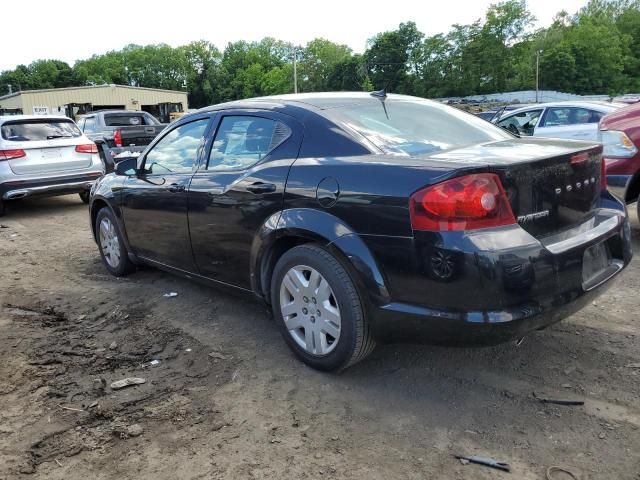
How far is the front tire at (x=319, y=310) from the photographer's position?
9.45 ft

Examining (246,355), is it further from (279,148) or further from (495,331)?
(495,331)

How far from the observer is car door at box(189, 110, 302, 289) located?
131 inches

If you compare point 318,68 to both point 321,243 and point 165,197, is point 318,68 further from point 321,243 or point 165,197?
point 321,243

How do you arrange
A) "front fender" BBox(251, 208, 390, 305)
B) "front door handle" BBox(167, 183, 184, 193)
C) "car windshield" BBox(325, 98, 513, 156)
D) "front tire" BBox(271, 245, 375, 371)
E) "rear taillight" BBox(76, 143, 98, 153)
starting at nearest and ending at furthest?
"front fender" BBox(251, 208, 390, 305)
"front tire" BBox(271, 245, 375, 371)
"car windshield" BBox(325, 98, 513, 156)
"front door handle" BBox(167, 183, 184, 193)
"rear taillight" BBox(76, 143, 98, 153)

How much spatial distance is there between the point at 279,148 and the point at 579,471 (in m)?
2.33

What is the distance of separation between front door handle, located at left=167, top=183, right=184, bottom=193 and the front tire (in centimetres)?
121

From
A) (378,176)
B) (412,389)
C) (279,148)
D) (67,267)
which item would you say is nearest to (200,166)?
(279,148)

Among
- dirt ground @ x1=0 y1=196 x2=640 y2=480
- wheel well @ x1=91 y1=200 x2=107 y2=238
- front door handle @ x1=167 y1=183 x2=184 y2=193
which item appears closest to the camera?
dirt ground @ x1=0 y1=196 x2=640 y2=480

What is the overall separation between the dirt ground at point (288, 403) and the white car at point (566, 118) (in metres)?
6.50

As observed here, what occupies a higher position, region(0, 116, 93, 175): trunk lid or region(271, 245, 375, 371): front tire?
region(0, 116, 93, 175): trunk lid

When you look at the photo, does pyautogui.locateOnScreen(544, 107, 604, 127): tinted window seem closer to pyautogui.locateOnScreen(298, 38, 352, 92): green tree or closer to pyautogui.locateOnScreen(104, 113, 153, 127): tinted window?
pyautogui.locateOnScreen(104, 113, 153, 127): tinted window

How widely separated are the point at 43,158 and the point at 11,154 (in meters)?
0.49

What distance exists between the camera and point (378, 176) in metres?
2.74

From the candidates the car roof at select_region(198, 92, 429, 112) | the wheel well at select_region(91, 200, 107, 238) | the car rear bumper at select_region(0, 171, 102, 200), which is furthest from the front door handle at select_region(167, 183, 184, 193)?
the car rear bumper at select_region(0, 171, 102, 200)
